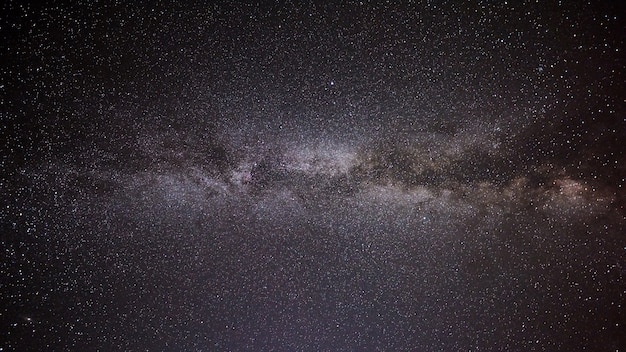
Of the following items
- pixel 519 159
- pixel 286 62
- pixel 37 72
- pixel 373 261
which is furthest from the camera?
pixel 373 261

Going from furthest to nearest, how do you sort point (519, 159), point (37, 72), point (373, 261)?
point (373, 261) < point (519, 159) < point (37, 72)

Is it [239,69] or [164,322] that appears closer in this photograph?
[239,69]

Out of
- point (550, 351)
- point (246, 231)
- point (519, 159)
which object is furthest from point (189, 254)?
point (550, 351)

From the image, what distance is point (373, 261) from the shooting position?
61.5 inches

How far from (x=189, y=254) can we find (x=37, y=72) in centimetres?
102

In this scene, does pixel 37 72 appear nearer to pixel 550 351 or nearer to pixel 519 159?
pixel 519 159

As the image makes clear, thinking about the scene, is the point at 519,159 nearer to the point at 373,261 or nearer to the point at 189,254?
the point at 373,261

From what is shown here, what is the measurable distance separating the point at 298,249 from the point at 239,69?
934mm

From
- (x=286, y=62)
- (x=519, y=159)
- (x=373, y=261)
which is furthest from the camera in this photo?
(x=373, y=261)

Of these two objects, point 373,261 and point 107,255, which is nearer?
point 107,255

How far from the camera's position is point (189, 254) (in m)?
1.48

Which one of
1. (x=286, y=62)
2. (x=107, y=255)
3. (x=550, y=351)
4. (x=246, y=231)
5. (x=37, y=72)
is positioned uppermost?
(x=286, y=62)

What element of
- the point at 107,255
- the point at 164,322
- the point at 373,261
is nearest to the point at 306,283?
the point at 373,261

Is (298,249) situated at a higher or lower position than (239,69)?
lower
